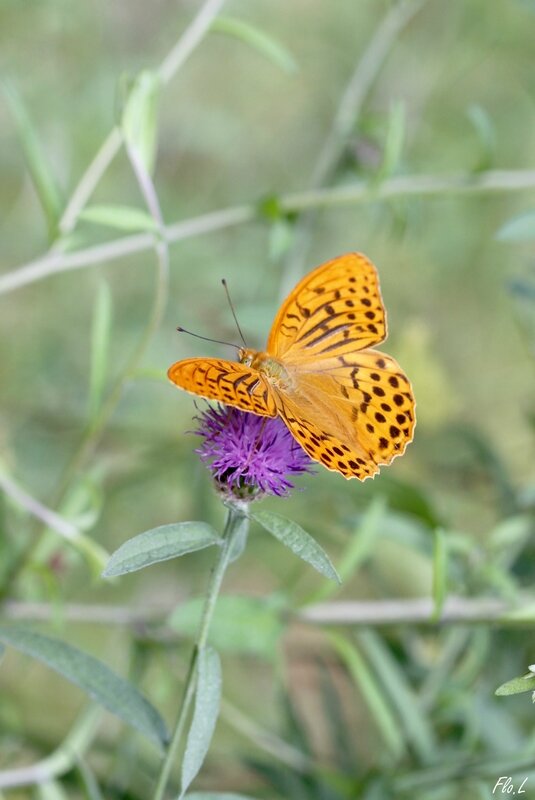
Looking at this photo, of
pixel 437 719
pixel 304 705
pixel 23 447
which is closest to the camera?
pixel 437 719

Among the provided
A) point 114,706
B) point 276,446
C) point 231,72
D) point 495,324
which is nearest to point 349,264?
point 276,446

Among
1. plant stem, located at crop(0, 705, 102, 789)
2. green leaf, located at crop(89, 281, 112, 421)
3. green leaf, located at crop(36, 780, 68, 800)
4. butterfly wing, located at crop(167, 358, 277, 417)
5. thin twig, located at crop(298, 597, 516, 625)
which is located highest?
green leaf, located at crop(89, 281, 112, 421)

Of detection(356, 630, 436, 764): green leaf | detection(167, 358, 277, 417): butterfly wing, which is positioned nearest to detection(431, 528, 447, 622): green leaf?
detection(356, 630, 436, 764): green leaf

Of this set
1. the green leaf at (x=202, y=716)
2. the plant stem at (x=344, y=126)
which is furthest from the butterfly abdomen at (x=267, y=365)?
the plant stem at (x=344, y=126)

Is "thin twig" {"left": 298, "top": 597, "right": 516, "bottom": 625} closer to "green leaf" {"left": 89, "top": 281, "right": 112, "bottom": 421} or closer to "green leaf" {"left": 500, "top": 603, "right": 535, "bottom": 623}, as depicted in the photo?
"green leaf" {"left": 500, "top": 603, "right": 535, "bottom": 623}

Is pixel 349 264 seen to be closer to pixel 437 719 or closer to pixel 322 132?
pixel 437 719

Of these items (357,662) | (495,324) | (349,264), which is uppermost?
(495,324)

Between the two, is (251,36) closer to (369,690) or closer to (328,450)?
(328,450)
